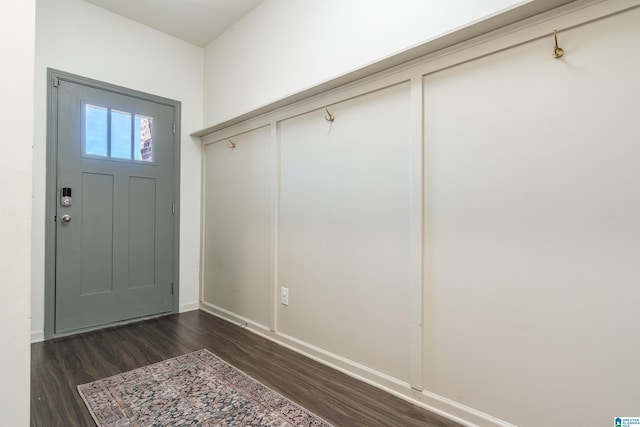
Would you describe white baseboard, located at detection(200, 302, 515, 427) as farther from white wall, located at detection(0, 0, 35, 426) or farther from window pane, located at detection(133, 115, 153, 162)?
window pane, located at detection(133, 115, 153, 162)

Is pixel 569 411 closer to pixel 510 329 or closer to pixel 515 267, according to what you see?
pixel 510 329

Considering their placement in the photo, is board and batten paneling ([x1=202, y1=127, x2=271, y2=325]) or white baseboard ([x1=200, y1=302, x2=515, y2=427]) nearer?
white baseboard ([x1=200, y1=302, x2=515, y2=427])

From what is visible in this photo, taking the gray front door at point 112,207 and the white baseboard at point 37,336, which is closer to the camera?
the white baseboard at point 37,336

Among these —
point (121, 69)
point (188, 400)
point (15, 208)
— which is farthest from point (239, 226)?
point (15, 208)

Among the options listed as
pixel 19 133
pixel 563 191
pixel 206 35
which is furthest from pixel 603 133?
pixel 206 35

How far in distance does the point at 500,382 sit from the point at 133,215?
3299 millimetres

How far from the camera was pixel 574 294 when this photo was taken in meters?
1.31

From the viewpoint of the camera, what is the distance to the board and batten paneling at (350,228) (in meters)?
1.86

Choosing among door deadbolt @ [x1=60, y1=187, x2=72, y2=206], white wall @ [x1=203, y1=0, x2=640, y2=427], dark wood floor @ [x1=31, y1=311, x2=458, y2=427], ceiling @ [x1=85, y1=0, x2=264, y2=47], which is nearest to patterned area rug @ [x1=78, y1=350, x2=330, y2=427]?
dark wood floor @ [x1=31, y1=311, x2=458, y2=427]

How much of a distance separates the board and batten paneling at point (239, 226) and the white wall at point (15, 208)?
1773 millimetres

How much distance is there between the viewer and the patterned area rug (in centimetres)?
158

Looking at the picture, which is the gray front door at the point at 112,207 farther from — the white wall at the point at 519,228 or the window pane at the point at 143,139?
the white wall at the point at 519,228

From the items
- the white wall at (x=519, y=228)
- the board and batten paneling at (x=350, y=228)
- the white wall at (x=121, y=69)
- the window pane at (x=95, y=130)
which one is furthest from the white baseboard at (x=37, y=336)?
the white wall at (x=519, y=228)

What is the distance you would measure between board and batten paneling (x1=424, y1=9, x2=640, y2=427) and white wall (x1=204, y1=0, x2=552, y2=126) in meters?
0.30
